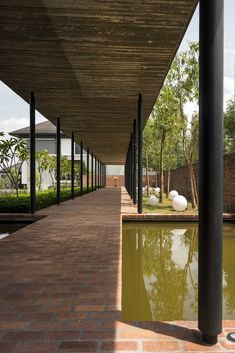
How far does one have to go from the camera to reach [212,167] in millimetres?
2516

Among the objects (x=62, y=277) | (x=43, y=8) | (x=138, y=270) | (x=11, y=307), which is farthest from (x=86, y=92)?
(x=11, y=307)

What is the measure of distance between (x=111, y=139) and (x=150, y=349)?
67.7ft

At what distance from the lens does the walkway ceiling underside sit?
5578 mm

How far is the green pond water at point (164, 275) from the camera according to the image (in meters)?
3.73

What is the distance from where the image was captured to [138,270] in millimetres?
5262

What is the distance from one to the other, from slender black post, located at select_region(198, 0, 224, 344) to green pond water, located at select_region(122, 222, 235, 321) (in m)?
1.16

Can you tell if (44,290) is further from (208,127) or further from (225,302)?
(208,127)

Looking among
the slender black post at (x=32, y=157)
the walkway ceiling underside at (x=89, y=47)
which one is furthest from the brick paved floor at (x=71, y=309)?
the slender black post at (x=32, y=157)

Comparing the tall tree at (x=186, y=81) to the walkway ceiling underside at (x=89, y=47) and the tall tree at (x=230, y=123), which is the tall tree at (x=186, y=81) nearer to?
the walkway ceiling underside at (x=89, y=47)

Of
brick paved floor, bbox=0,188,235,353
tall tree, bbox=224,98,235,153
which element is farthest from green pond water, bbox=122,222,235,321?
tall tree, bbox=224,98,235,153

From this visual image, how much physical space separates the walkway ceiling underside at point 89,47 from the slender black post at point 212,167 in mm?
3226

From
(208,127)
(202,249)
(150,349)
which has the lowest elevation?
(150,349)

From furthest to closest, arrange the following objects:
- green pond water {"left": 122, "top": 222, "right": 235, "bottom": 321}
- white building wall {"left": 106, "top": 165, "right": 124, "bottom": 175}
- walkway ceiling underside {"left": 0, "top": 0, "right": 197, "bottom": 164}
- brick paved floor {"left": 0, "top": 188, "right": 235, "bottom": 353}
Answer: white building wall {"left": 106, "top": 165, "right": 124, "bottom": 175}
walkway ceiling underside {"left": 0, "top": 0, "right": 197, "bottom": 164}
green pond water {"left": 122, "top": 222, "right": 235, "bottom": 321}
brick paved floor {"left": 0, "top": 188, "right": 235, "bottom": 353}

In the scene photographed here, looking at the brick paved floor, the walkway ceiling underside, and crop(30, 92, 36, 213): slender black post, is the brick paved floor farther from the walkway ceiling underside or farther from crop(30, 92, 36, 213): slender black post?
crop(30, 92, 36, 213): slender black post
